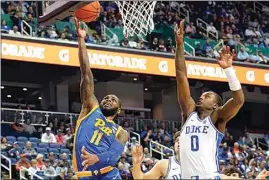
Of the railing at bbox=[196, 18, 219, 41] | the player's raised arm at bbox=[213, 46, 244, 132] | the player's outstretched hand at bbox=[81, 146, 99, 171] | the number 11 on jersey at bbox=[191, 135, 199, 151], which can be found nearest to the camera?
the player's raised arm at bbox=[213, 46, 244, 132]

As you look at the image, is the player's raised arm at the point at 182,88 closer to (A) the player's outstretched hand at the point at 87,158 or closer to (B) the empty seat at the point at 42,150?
(A) the player's outstretched hand at the point at 87,158

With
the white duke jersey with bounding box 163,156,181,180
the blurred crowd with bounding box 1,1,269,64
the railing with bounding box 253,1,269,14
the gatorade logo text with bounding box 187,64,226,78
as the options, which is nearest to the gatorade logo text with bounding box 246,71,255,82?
the blurred crowd with bounding box 1,1,269,64

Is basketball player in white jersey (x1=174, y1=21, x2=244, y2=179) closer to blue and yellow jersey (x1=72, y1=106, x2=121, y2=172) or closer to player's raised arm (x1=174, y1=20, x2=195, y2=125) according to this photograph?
player's raised arm (x1=174, y1=20, x2=195, y2=125)

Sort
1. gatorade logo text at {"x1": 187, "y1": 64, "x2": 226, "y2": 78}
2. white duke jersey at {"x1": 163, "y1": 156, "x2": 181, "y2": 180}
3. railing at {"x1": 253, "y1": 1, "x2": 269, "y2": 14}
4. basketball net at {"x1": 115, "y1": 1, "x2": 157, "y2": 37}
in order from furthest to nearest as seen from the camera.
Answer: railing at {"x1": 253, "y1": 1, "x2": 269, "y2": 14}
gatorade logo text at {"x1": 187, "y1": 64, "x2": 226, "y2": 78}
basketball net at {"x1": 115, "y1": 1, "x2": 157, "y2": 37}
white duke jersey at {"x1": 163, "y1": 156, "x2": 181, "y2": 180}

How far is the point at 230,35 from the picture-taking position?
79.1 ft

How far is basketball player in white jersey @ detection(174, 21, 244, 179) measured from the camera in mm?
6301

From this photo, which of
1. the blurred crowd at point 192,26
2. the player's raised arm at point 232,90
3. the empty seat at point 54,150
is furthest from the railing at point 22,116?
the player's raised arm at point 232,90

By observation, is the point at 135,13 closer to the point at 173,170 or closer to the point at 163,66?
the point at 173,170

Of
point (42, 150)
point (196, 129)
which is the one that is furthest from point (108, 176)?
point (42, 150)

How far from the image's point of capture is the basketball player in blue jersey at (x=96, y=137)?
6.77 metres

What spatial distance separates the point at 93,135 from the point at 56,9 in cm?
157

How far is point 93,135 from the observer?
6820mm

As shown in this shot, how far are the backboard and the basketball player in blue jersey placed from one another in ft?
1.83

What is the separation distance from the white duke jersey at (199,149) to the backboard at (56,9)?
1.68m
